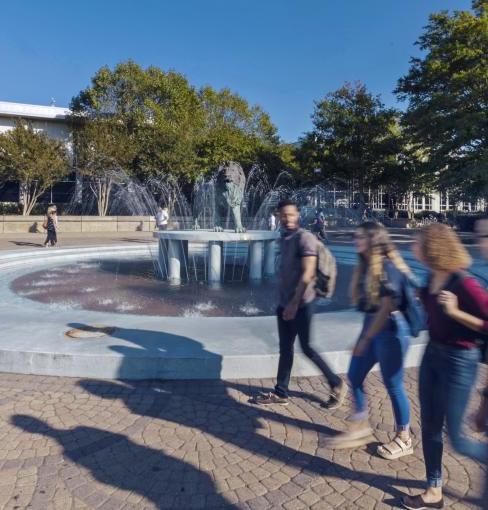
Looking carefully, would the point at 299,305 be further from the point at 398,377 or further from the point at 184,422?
the point at 184,422

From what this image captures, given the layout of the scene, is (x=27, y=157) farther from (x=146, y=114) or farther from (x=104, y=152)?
(x=146, y=114)

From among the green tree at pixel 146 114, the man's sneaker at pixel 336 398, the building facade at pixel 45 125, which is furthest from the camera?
the building facade at pixel 45 125

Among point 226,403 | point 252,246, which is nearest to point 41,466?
point 226,403

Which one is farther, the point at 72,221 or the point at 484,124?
the point at 72,221

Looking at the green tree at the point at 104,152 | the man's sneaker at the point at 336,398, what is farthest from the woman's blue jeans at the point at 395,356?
the green tree at the point at 104,152

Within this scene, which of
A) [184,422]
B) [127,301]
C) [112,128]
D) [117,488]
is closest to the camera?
[117,488]

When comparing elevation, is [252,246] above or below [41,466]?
above

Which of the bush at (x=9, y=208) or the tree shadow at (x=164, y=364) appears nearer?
the tree shadow at (x=164, y=364)

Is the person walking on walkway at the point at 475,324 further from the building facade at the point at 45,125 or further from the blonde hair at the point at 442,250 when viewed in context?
the building facade at the point at 45,125

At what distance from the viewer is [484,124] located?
2719 cm

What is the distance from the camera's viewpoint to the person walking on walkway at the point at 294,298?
12.5 ft

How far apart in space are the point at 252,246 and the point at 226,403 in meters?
7.72

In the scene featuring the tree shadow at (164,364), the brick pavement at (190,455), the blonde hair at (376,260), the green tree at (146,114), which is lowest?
the brick pavement at (190,455)

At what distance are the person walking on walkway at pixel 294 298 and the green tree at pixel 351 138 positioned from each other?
36.8 meters
